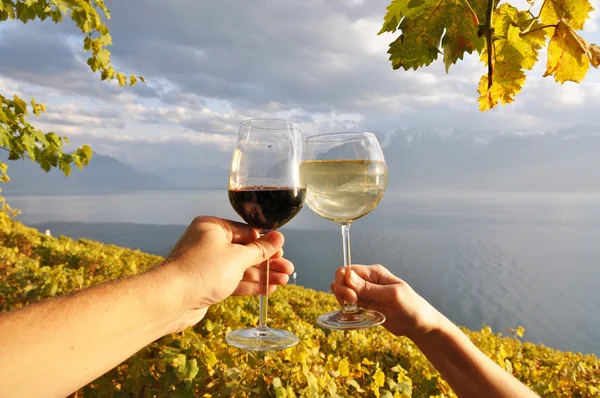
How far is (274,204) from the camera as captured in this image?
7.22ft

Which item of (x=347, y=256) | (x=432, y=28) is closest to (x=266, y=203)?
(x=347, y=256)

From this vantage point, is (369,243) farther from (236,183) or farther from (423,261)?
(236,183)

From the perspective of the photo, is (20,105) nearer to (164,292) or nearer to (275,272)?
(275,272)

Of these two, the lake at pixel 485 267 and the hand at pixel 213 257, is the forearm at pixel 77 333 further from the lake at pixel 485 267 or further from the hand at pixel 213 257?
the lake at pixel 485 267

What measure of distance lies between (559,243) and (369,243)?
51.6 metres

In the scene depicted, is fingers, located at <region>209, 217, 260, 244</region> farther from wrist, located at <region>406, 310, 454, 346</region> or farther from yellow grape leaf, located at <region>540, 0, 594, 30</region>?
yellow grape leaf, located at <region>540, 0, 594, 30</region>

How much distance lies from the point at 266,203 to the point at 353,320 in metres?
0.78

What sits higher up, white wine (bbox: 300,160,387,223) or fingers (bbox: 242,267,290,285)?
white wine (bbox: 300,160,387,223)

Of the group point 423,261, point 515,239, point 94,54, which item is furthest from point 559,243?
point 94,54

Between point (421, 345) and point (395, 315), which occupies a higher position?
point (395, 315)

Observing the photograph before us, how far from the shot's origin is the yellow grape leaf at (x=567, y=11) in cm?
131

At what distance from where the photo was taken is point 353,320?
2.42 meters

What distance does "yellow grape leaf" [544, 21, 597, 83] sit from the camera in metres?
1.15

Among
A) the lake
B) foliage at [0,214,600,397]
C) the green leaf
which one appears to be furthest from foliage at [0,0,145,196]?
the lake
